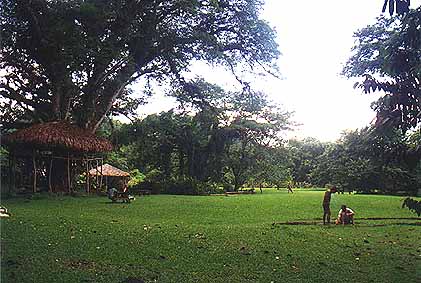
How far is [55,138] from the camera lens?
14953mm

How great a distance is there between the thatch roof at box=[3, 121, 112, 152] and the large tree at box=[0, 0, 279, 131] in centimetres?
104

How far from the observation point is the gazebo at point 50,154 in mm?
15008

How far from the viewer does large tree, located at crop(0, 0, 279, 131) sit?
13594mm

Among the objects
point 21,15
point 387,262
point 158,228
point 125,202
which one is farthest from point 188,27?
point 387,262

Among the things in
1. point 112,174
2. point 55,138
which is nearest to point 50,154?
point 55,138

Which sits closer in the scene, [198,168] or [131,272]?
[131,272]

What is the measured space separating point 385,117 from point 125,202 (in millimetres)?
10461

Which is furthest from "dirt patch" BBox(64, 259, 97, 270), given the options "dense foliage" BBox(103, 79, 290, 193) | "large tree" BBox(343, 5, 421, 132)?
"dense foliage" BBox(103, 79, 290, 193)

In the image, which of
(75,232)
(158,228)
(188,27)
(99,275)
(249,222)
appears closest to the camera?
(99,275)

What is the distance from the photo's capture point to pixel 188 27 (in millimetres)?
16094

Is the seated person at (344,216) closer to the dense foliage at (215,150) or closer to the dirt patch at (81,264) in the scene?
the dirt patch at (81,264)

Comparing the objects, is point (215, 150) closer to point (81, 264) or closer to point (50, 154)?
point (50, 154)

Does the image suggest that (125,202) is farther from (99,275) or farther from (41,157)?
(99,275)

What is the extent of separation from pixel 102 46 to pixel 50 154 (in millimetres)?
5382
